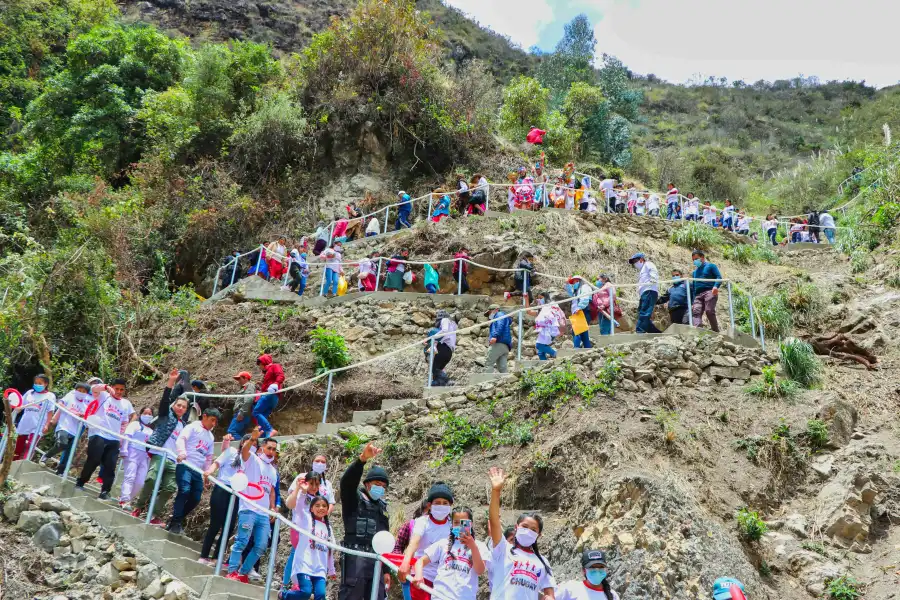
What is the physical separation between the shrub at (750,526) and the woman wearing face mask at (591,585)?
10.2 ft

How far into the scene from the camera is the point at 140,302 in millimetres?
17094

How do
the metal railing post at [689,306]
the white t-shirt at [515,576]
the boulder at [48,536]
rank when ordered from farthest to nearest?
the metal railing post at [689,306]
the boulder at [48,536]
the white t-shirt at [515,576]

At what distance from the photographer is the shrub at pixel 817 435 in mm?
9859

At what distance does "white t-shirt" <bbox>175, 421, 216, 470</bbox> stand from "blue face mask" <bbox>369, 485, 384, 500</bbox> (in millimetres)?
2806

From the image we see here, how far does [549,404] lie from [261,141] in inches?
609

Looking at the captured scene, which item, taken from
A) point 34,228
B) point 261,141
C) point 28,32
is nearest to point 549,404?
point 261,141

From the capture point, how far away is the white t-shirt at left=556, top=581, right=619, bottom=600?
6047 mm

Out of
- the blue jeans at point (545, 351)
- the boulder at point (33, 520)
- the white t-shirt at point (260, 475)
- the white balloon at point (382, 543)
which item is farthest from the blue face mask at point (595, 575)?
the boulder at point (33, 520)

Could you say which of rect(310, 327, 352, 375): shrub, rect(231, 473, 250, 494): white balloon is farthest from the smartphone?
rect(310, 327, 352, 375): shrub

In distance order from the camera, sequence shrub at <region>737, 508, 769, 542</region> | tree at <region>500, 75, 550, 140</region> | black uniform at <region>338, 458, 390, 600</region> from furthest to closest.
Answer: tree at <region>500, 75, 550, 140</region>
shrub at <region>737, 508, 769, 542</region>
black uniform at <region>338, 458, 390, 600</region>

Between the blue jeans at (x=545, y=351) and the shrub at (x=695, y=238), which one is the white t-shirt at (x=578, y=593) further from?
the shrub at (x=695, y=238)

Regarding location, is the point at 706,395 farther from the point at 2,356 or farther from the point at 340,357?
the point at 2,356

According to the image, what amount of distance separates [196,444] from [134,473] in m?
1.24

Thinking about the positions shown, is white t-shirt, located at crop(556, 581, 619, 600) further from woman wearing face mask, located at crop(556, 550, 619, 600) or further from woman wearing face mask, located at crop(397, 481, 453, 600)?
woman wearing face mask, located at crop(397, 481, 453, 600)
